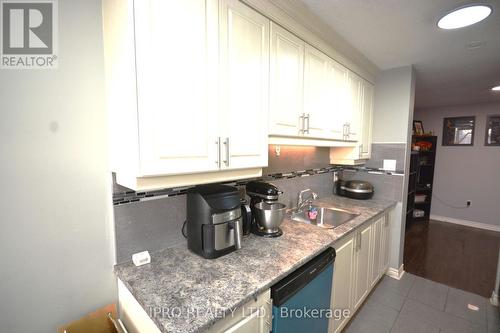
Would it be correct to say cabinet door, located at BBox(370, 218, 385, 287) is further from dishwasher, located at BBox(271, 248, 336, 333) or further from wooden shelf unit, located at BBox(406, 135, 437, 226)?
wooden shelf unit, located at BBox(406, 135, 437, 226)

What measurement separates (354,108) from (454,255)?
2755 mm

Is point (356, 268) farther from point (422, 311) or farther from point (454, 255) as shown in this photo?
point (454, 255)

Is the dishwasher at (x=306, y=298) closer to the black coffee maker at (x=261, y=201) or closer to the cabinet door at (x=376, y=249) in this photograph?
the black coffee maker at (x=261, y=201)

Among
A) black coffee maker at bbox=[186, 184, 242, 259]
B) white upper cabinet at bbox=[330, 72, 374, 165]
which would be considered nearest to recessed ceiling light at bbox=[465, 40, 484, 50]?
white upper cabinet at bbox=[330, 72, 374, 165]

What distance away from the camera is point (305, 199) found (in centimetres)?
223

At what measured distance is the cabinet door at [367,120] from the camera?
7.98 ft

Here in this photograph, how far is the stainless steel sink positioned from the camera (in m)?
1.98

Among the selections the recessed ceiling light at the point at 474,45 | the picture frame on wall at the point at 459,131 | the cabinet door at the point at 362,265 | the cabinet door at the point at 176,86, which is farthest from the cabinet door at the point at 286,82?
the picture frame on wall at the point at 459,131

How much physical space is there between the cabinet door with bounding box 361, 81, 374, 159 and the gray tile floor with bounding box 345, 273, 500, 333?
1.47 metres

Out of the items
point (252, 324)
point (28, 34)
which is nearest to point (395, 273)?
point (252, 324)

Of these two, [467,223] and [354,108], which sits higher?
[354,108]

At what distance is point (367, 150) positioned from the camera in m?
2.63

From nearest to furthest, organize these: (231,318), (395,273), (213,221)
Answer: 1. (231,318)
2. (213,221)
3. (395,273)

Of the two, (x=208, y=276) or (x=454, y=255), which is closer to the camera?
(x=208, y=276)
